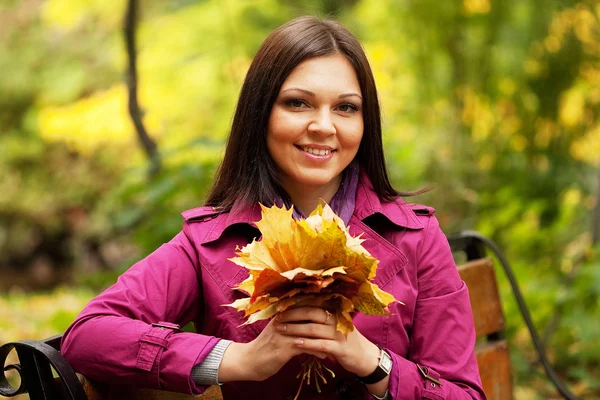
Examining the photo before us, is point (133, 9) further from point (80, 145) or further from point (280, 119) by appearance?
point (80, 145)

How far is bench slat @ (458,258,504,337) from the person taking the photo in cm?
262

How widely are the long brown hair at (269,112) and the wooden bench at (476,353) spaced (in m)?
0.54

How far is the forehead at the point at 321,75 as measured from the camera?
1.91m

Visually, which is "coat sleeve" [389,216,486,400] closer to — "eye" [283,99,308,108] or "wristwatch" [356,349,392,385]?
"wristwatch" [356,349,392,385]

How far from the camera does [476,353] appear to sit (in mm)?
2617

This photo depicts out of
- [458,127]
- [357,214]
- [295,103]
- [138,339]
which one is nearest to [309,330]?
[138,339]

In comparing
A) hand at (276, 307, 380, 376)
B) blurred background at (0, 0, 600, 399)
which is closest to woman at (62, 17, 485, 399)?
hand at (276, 307, 380, 376)

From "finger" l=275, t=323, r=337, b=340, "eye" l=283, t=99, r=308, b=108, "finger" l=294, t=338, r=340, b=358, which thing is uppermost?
"eye" l=283, t=99, r=308, b=108

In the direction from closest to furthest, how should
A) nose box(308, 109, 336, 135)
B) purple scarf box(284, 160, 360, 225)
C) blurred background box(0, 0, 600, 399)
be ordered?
nose box(308, 109, 336, 135) → purple scarf box(284, 160, 360, 225) → blurred background box(0, 0, 600, 399)

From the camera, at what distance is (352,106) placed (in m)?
1.98

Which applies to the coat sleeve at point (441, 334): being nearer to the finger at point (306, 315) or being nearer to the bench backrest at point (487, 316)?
the finger at point (306, 315)

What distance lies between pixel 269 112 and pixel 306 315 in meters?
0.63

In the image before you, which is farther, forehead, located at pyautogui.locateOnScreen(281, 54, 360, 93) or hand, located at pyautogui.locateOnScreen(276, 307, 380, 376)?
forehead, located at pyautogui.locateOnScreen(281, 54, 360, 93)

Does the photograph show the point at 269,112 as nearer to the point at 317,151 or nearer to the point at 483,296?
the point at 317,151
